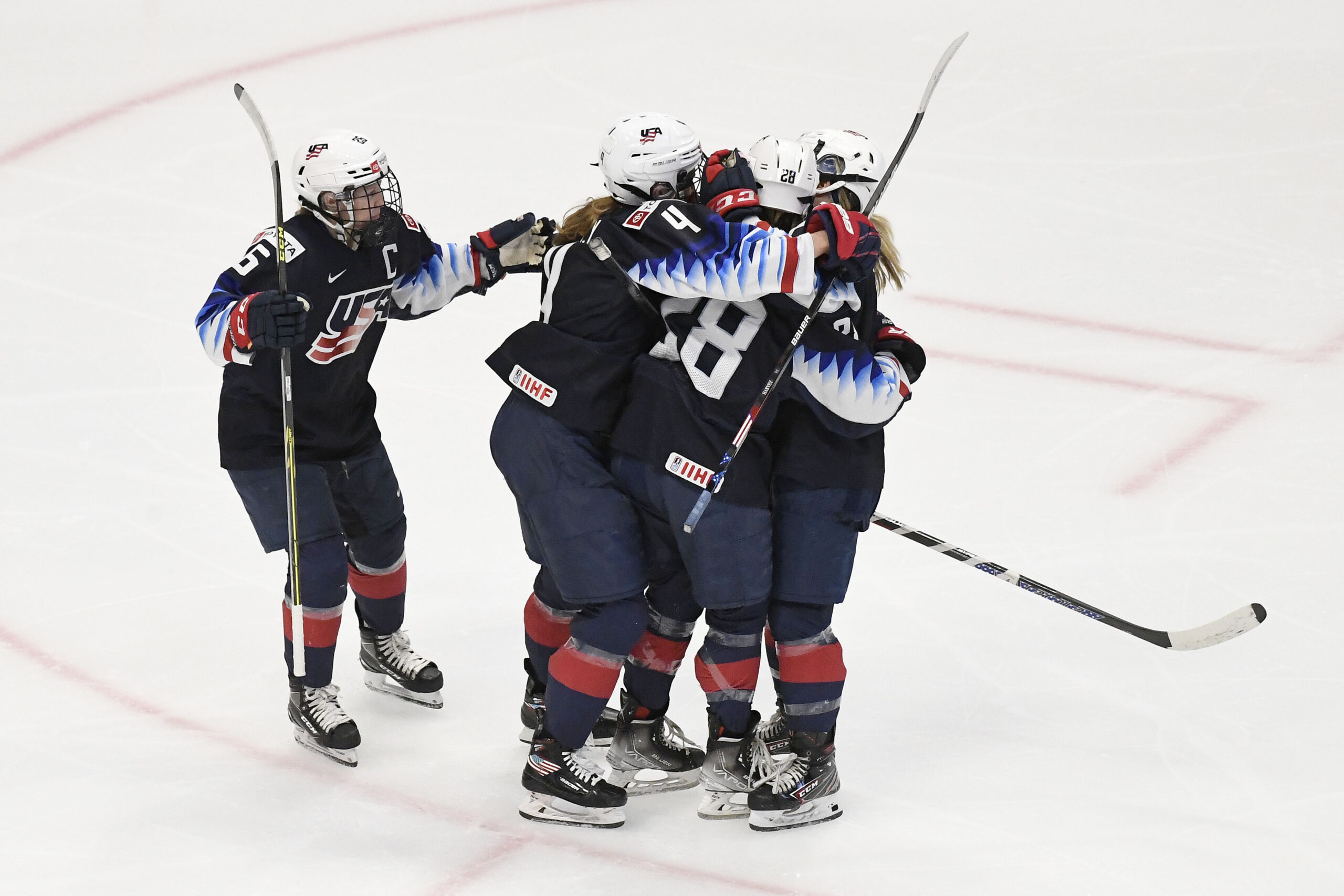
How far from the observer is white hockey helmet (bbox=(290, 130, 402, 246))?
3123 mm

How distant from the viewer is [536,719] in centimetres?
350

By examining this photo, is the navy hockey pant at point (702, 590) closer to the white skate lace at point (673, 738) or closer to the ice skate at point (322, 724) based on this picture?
→ the white skate lace at point (673, 738)

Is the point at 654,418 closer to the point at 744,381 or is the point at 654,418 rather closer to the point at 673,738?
the point at 744,381

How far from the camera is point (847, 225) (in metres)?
2.84

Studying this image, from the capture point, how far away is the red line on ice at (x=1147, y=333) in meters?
5.28

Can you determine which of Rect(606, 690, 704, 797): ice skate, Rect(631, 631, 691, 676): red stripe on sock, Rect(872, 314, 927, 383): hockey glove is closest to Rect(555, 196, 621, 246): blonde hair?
Rect(872, 314, 927, 383): hockey glove

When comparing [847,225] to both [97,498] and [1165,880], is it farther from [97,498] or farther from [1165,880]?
[97,498]

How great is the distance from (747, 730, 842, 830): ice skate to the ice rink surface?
0.18ft

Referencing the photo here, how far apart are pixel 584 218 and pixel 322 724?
121 centimetres

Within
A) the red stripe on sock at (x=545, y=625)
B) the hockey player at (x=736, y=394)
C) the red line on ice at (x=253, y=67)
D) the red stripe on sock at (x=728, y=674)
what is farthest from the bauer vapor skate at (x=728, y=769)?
the red line on ice at (x=253, y=67)

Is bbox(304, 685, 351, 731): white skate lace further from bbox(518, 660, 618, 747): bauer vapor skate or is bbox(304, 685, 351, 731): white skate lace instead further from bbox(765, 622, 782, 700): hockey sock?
bbox(765, 622, 782, 700): hockey sock

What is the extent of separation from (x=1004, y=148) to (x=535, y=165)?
6.20 ft

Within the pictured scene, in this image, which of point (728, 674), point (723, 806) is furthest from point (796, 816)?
point (728, 674)

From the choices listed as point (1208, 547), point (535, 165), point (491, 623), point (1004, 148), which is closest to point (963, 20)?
point (1004, 148)
